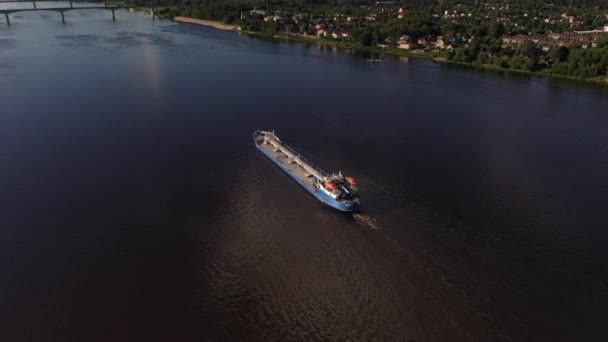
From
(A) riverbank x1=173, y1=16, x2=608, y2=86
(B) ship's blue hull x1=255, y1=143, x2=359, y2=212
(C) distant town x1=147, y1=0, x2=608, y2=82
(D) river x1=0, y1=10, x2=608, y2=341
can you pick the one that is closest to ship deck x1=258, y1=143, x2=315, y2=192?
(B) ship's blue hull x1=255, y1=143, x2=359, y2=212

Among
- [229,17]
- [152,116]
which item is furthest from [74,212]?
[229,17]

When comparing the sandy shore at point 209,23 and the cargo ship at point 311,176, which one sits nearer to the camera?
the cargo ship at point 311,176

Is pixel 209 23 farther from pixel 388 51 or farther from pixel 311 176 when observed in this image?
pixel 311 176

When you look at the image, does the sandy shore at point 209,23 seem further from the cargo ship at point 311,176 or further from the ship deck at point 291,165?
the ship deck at point 291,165

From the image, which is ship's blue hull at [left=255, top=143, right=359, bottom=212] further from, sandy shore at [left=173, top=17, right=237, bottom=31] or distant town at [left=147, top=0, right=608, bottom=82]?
sandy shore at [left=173, top=17, right=237, bottom=31]

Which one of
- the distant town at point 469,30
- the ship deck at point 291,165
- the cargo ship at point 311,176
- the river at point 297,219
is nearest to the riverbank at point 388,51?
the distant town at point 469,30
